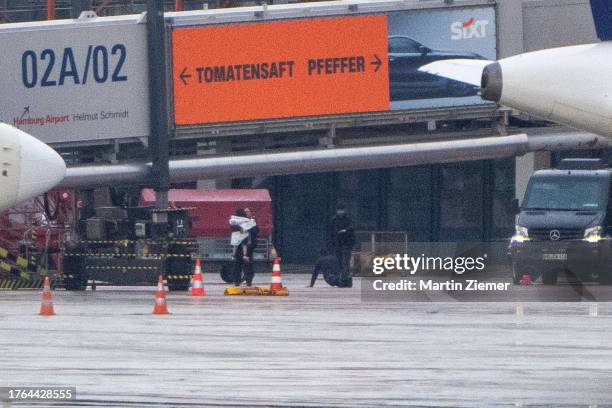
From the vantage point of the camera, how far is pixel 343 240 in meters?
34.6

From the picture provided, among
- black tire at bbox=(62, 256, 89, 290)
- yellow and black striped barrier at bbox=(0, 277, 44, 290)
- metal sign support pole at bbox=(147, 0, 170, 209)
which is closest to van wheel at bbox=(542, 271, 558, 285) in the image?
metal sign support pole at bbox=(147, 0, 170, 209)

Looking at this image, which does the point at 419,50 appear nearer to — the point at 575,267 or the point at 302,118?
the point at 302,118

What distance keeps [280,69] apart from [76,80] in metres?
4.33

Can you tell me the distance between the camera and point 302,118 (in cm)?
3425

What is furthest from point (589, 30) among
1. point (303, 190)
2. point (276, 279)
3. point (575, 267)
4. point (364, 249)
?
point (303, 190)

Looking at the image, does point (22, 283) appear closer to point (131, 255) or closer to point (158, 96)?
point (131, 255)

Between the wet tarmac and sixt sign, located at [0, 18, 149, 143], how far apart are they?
5029 millimetres

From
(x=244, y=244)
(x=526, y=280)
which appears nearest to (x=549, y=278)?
(x=526, y=280)

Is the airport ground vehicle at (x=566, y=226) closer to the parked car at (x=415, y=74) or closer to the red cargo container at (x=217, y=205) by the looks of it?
the parked car at (x=415, y=74)

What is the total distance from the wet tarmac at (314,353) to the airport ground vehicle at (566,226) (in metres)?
6.30

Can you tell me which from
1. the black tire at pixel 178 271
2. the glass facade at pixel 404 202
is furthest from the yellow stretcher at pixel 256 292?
the glass facade at pixel 404 202

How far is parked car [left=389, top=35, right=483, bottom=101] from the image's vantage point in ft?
111

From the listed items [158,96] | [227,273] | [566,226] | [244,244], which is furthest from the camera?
[227,273]

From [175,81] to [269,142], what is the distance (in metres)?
2.68
